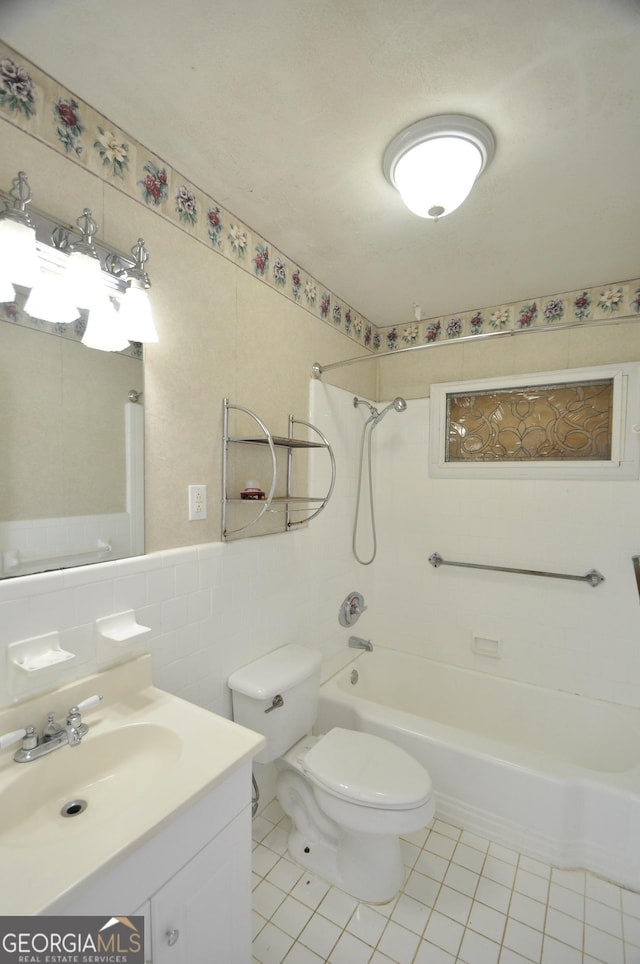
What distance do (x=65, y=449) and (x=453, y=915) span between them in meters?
1.92

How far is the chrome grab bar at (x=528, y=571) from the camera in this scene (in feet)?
6.75

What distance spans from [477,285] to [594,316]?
0.60 meters

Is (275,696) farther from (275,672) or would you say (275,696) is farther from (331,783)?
(331,783)

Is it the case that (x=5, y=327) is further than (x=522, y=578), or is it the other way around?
(x=522, y=578)

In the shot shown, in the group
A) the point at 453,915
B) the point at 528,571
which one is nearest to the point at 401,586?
the point at 528,571

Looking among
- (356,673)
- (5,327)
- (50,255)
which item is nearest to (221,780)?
(5,327)

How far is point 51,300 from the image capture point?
1.05 metres

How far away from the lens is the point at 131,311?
1.18m

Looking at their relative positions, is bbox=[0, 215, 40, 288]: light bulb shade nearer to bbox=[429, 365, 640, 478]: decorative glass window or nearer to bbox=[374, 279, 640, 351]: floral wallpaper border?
bbox=[374, 279, 640, 351]: floral wallpaper border

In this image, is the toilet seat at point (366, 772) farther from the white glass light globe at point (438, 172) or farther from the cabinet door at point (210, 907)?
the white glass light globe at point (438, 172)

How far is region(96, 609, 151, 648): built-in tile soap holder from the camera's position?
1.14 metres

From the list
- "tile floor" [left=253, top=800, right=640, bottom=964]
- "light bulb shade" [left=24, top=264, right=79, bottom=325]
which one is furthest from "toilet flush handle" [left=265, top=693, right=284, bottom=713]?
"light bulb shade" [left=24, top=264, right=79, bottom=325]

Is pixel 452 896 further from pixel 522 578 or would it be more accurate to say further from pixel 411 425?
pixel 411 425

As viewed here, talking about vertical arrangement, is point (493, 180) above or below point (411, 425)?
above
